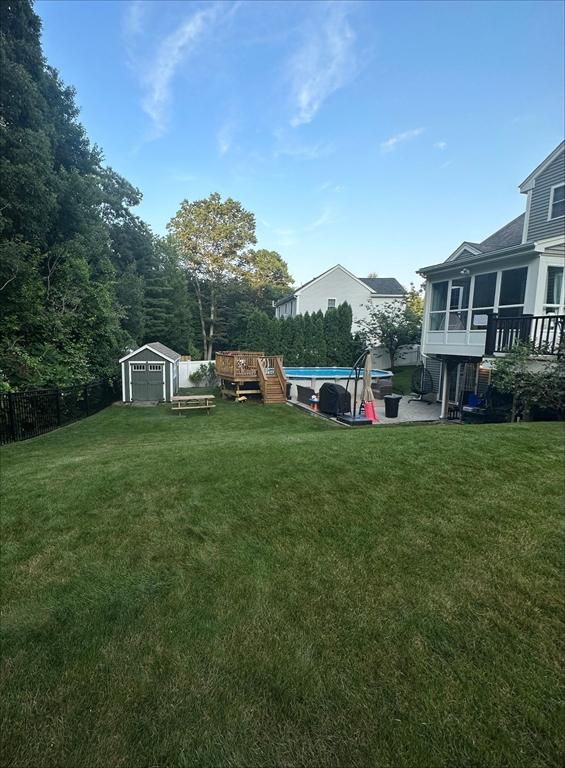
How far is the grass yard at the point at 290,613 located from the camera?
1821 mm

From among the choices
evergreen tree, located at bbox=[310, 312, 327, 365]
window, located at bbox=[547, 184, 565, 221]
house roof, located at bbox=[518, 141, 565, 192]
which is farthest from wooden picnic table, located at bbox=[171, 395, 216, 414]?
house roof, located at bbox=[518, 141, 565, 192]

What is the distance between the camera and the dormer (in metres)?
12.2

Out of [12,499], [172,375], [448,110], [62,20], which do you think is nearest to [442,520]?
[12,499]

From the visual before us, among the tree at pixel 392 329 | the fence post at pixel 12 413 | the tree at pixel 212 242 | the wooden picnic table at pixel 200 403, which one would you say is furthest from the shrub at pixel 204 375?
the tree at pixel 212 242

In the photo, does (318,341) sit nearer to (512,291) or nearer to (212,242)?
(512,291)

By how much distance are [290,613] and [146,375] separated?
15.1m

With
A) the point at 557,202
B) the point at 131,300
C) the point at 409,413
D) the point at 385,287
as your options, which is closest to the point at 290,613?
the point at 409,413

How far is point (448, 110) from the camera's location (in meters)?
14.4

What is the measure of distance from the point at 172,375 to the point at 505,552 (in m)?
15.7

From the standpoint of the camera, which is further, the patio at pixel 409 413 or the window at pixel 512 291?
the window at pixel 512 291

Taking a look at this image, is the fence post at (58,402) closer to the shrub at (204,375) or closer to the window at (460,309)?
the shrub at (204,375)

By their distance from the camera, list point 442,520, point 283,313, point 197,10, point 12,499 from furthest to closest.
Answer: point 283,313 < point 197,10 < point 12,499 < point 442,520

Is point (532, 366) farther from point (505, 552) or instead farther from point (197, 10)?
point (197, 10)

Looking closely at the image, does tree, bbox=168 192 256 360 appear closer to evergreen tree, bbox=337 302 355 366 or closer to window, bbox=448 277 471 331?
evergreen tree, bbox=337 302 355 366
